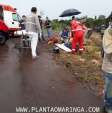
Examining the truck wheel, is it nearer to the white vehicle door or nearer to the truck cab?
the truck cab

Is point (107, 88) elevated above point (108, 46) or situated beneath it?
situated beneath

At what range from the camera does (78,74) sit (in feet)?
40.4

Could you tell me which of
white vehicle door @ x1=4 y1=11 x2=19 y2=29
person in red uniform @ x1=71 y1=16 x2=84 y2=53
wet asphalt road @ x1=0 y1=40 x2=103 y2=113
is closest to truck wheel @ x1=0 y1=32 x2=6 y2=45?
white vehicle door @ x1=4 y1=11 x2=19 y2=29

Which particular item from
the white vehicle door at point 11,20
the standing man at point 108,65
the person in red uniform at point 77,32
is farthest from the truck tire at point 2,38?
the standing man at point 108,65

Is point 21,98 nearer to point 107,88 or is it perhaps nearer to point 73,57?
point 107,88

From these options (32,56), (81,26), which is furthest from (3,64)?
(81,26)

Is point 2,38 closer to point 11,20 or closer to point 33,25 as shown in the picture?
point 11,20

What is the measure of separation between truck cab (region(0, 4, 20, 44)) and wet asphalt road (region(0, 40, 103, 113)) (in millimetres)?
7760

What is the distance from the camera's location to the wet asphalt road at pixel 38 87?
8820 millimetres

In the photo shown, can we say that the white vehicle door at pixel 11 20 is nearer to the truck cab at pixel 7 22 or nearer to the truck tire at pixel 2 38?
the truck cab at pixel 7 22

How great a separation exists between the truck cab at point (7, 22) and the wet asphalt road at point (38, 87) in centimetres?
776

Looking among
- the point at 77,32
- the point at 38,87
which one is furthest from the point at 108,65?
the point at 77,32

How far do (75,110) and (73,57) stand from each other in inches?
312

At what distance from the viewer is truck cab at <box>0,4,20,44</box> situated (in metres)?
22.5
